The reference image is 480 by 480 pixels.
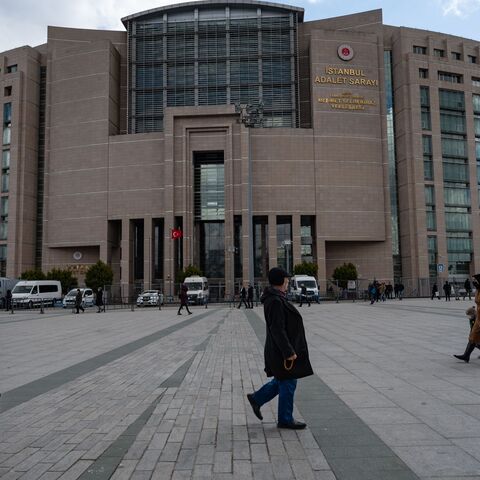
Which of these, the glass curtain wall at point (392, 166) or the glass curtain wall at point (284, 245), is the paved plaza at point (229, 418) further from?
the glass curtain wall at point (392, 166)

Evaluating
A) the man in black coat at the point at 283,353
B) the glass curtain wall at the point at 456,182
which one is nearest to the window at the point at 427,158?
the glass curtain wall at the point at 456,182

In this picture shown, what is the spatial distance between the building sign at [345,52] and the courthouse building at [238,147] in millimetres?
157

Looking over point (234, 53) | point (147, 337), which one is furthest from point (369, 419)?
point (234, 53)

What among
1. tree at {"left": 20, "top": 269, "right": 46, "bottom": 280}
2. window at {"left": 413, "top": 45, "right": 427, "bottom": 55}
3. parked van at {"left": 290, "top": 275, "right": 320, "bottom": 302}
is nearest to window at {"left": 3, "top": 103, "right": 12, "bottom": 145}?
tree at {"left": 20, "top": 269, "right": 46, "bottom": 280}

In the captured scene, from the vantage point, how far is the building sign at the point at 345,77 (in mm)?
61938

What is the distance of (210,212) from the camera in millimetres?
63562

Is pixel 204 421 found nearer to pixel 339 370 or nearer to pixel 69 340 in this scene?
pixel 339 370

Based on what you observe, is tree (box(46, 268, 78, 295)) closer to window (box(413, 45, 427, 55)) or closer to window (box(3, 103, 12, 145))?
window (box(3, 103, 12, 145))

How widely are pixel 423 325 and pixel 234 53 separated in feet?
196

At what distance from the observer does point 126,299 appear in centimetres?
5259

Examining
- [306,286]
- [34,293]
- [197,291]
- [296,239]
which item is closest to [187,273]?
[197,291]

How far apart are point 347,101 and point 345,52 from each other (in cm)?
649

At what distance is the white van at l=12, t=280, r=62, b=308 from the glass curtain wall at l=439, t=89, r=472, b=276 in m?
47.7

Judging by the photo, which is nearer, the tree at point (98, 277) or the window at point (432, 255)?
the tree at point (98, 277)
